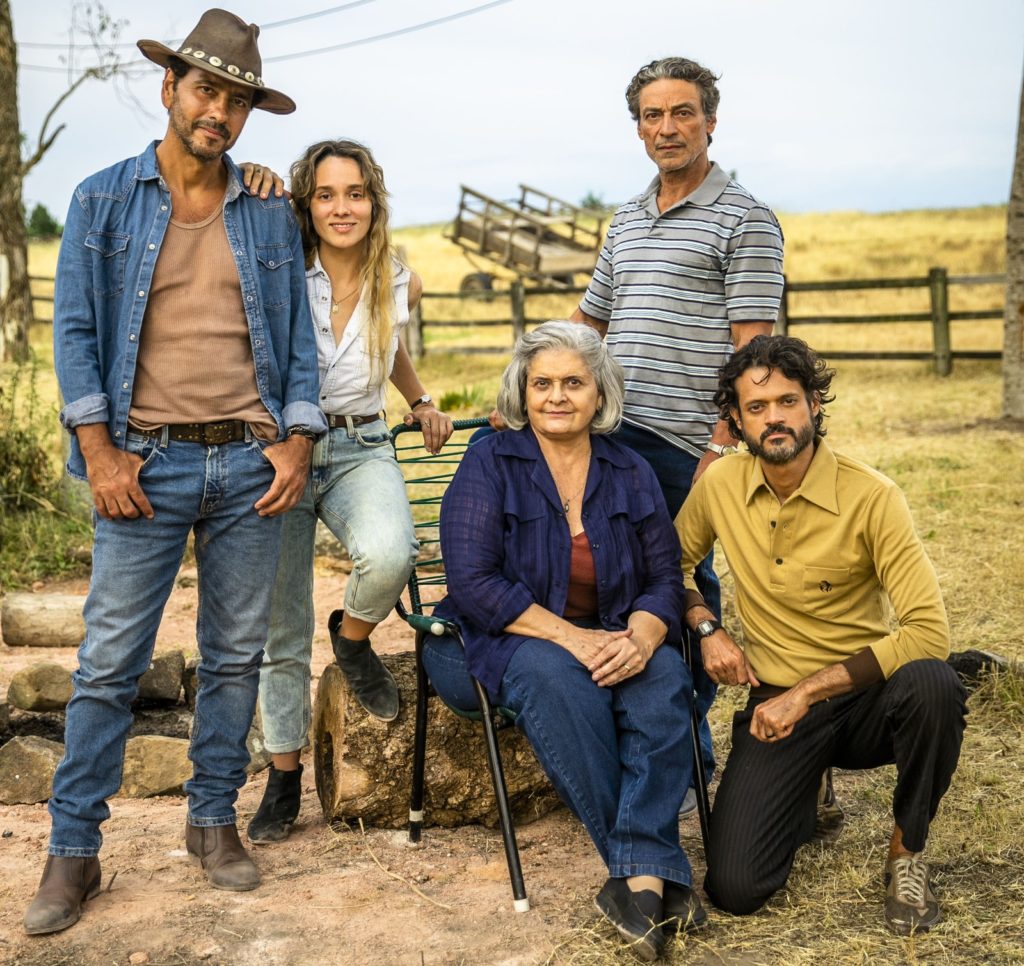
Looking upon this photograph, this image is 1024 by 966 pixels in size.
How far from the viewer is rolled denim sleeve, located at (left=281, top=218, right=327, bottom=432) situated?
3.41 m

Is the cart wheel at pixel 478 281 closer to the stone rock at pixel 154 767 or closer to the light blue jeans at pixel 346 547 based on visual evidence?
the stone rock at pixel 154 767

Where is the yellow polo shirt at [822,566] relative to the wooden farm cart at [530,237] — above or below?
below

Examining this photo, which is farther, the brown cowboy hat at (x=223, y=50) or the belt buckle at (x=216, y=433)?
the belt buckle at (x=216, y=433)

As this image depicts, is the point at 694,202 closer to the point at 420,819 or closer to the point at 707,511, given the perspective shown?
the point at 707,511

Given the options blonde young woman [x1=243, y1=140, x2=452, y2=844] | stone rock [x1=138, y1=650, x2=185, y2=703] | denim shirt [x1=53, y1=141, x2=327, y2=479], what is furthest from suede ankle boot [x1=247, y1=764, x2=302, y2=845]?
stone rock [x1=138, y1=650, x2=185, y2=703]

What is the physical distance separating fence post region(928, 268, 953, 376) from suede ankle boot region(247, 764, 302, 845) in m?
11.9

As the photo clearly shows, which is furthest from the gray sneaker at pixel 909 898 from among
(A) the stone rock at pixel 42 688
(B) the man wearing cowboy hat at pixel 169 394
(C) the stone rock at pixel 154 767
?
(A) the stone rock at pixel 42 688

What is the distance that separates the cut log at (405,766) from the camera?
3.89 m

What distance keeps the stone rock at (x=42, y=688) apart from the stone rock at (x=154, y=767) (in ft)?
2.46

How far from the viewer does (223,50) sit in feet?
10.4

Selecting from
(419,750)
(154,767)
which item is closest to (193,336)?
(419,750)

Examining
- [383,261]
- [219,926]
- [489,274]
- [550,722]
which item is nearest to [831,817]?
[550,722]

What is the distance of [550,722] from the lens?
10.7ft

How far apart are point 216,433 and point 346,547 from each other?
0.53 meters
